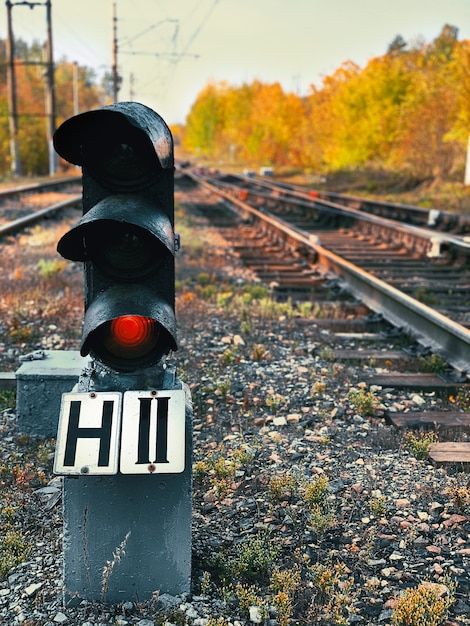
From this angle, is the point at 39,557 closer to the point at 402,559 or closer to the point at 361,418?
the point at 402,559

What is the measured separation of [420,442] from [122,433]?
195 centimetres

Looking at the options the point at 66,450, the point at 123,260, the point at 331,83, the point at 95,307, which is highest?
the point at 331,83

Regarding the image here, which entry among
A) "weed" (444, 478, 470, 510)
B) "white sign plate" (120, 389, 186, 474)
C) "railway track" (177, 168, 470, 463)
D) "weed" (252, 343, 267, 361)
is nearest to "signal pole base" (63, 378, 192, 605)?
"white sign plate" (120, 389, 186, 474)

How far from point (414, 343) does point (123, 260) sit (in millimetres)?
3887

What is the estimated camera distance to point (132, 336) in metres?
2.28

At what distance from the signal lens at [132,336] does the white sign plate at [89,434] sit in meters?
0.15

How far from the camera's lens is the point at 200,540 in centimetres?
285

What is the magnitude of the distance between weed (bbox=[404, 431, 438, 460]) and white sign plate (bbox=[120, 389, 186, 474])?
1.77m

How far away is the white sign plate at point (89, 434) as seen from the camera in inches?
85.1

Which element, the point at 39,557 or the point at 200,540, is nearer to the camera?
the point at 39,557

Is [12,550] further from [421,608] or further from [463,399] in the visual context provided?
[463,399]

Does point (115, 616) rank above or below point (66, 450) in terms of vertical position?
below

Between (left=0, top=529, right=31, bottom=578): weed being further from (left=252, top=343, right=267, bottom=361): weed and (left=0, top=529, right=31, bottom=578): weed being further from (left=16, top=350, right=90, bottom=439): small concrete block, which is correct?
(left=252, top=343, right=267, bottom=361): weed

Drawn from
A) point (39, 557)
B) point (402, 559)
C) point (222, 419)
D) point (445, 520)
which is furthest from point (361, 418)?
point (39, 557)
